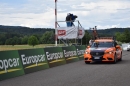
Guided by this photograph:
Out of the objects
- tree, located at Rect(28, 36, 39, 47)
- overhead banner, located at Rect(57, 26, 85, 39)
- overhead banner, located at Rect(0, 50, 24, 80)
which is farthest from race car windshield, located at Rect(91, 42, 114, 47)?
tree, located at Rect(28, 36, 39, 47)

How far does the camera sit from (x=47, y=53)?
18.0 m

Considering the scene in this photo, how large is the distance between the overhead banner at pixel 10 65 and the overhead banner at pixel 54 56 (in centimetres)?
405

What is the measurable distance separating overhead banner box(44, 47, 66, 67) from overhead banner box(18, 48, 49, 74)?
26.4 inches

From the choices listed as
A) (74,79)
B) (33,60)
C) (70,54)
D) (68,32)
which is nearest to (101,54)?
(70,54)

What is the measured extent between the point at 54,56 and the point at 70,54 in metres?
3.83

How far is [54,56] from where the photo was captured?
62.8ft

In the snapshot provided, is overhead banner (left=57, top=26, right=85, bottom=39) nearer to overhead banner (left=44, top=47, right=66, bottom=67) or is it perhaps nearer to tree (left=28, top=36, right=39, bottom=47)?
overhead banner (left=44, top=47, right=66, bottom=67)

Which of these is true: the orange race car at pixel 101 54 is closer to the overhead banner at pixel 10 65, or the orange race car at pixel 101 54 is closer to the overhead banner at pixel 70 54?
the overhead banner at pixel 70 54

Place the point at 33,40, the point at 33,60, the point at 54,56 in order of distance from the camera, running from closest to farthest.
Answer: the point at 33,60, the point at 54,56, the point at 33,40

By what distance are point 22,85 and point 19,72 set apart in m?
3.60

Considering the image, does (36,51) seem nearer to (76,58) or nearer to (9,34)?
A: (76,58)

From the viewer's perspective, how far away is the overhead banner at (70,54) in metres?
21.7

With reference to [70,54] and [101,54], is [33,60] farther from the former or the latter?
[70,54]

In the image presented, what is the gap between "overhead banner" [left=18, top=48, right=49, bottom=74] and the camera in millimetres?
14688
